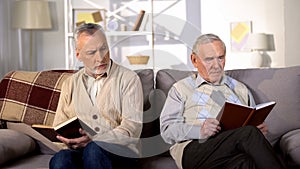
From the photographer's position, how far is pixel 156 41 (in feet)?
14.2

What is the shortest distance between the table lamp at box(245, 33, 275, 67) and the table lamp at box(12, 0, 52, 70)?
6.44 ft

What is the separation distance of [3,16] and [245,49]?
2.33 meters

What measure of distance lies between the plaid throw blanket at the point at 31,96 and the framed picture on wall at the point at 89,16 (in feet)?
6.36

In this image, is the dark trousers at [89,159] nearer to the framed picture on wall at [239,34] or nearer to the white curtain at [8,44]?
the white curtain at [8,44]

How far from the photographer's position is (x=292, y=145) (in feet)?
6.30

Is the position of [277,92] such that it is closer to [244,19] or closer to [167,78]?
[167,78]

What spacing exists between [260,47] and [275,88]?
2.23 meters

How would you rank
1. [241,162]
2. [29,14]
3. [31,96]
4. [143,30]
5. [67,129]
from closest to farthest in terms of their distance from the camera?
[241,162], [67,129], [31,96], [29,14], [143,30]

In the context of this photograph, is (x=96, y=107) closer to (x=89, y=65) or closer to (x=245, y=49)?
(x=89, y=65)

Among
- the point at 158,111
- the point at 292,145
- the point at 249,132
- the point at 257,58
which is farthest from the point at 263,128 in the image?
the point at 257,58

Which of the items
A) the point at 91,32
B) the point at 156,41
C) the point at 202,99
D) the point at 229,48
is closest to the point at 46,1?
the point at 156,41

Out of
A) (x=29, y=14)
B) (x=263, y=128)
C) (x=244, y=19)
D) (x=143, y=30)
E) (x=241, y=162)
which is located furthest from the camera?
(x=244, y=19)

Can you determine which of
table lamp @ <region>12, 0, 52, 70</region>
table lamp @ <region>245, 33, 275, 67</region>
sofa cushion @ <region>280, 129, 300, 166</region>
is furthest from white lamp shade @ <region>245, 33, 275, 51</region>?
sofa cushion @ <region>280, 129, 300, 166</region>

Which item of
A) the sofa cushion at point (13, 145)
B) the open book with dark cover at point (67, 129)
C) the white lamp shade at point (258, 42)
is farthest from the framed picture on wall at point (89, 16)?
the open book with dark cover at point (67, 129)
